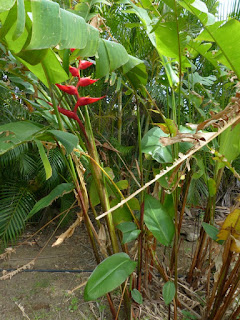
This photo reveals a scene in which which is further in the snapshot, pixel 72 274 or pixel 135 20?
pixel 135 20

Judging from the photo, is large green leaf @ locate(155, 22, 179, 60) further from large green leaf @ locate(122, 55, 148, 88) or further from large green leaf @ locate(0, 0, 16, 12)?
large green leaf @ locate(0, 0, 16, 12)

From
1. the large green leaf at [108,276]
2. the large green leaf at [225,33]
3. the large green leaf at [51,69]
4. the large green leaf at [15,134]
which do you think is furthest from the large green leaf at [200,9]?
the large green leaf at [108,276]

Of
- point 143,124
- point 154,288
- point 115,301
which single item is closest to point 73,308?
point 115,301

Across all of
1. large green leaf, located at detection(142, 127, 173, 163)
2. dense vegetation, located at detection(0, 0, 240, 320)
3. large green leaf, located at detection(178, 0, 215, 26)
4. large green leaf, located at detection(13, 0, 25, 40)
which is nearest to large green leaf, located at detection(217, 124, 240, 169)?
dense vegetation, located at detection(0, 0, 240, 320)

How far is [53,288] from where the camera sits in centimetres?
105

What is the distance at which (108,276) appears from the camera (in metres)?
0.62

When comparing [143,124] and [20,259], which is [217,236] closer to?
[20,259]

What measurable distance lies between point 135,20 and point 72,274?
1.37m

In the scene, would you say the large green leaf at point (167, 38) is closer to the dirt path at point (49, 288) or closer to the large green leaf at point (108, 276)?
the large green leaf at point (108, 276)

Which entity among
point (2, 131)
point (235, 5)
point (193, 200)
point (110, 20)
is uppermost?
point (235, 5)

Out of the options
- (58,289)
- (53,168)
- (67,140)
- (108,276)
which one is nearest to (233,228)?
(108,276)

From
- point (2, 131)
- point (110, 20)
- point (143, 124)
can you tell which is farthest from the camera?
point (143, 124)

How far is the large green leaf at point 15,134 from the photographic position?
21.6 inches

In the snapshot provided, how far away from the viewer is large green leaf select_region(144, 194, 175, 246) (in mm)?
701
